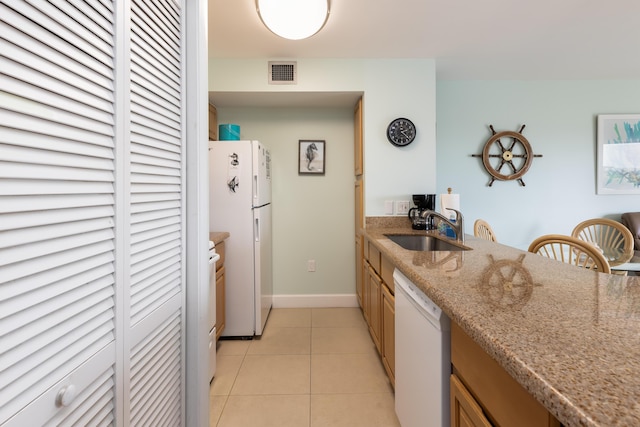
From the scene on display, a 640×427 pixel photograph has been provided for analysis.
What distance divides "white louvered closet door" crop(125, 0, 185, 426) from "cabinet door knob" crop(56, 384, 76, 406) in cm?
21

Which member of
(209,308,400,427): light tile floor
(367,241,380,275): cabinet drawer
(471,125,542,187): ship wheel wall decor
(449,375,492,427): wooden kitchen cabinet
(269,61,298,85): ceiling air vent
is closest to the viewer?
(449,375,492,427): wooden kitchen cabinet

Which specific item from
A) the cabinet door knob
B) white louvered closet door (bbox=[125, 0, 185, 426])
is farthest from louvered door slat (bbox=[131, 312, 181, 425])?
the cabinet door knob

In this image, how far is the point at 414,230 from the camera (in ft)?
8.30

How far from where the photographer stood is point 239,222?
247 cm

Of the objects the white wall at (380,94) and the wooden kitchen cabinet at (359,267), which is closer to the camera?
the white wall at (380,94)

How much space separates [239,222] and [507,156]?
2.77 meters

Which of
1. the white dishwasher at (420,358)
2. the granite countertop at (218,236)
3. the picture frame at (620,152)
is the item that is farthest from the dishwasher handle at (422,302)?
the picture frame at (620,152)

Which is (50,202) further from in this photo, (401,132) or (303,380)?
(401,132)

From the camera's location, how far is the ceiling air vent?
8.55 feet

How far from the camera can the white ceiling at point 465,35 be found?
1961 mm

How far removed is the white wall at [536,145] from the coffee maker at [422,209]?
0.78m

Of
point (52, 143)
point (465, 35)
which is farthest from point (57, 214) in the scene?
point (465, 35)

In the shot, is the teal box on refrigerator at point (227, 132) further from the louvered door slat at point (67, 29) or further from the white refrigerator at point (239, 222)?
the louvered door slat at point (67, 29)

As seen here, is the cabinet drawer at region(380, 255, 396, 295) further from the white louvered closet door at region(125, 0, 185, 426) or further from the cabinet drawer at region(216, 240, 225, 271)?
the cabinet drawer at region(216, 240, 225, 271)
